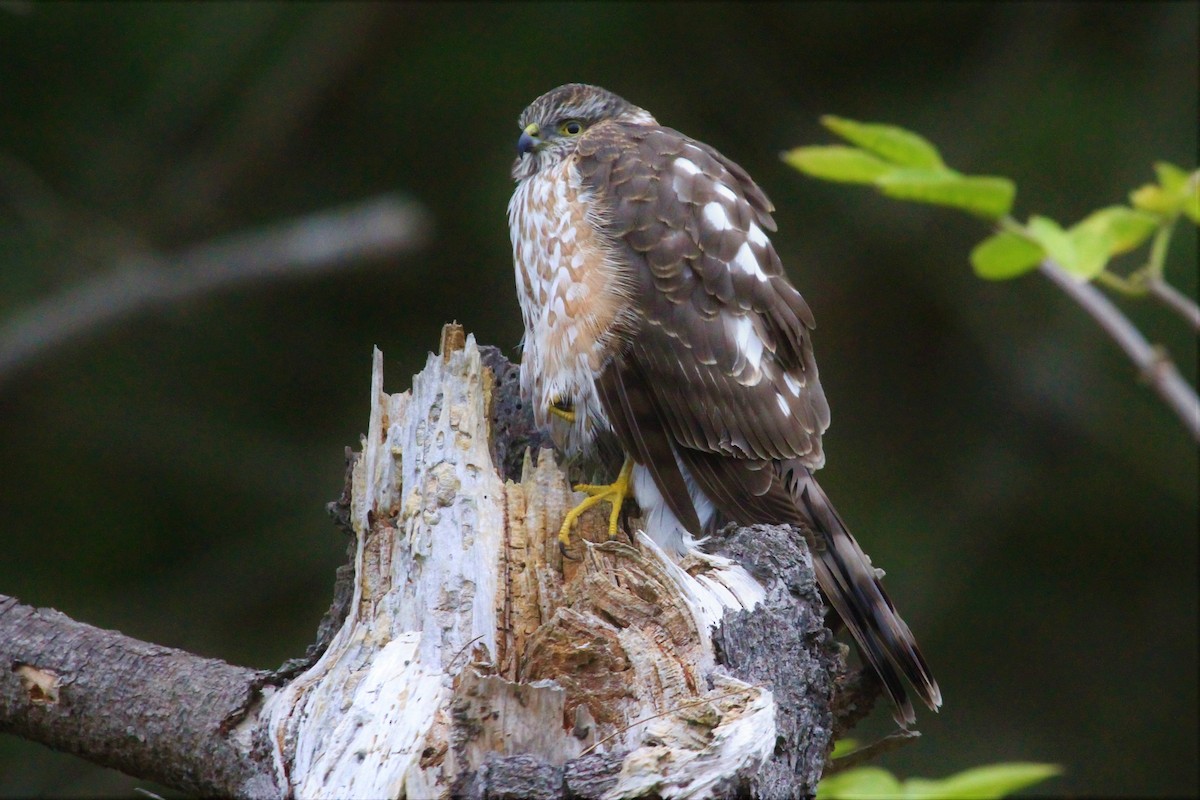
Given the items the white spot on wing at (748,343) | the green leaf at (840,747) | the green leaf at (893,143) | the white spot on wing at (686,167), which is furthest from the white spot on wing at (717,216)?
the green leaf at (840,747)

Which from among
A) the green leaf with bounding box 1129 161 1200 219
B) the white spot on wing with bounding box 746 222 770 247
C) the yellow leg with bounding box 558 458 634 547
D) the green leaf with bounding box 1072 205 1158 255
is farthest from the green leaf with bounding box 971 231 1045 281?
the yellow leg with bounding box 558 458 634 547

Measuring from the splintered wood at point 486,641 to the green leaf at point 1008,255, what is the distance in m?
0.82

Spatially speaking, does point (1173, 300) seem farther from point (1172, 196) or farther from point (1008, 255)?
point (1008, 255)

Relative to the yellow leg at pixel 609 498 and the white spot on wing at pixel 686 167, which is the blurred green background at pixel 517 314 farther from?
the yellow leg at pixel 609 498

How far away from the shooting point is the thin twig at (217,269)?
16.7 ft

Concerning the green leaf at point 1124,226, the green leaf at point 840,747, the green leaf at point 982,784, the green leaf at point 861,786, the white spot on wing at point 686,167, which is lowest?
the green leaf at point 982,784

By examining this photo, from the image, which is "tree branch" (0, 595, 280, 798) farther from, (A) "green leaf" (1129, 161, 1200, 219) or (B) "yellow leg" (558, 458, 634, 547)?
(A) "green leaf" (1129, 161, 1200, 219)

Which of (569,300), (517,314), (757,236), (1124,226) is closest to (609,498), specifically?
(569,300)

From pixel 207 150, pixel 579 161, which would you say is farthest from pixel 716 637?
pixel 207 150

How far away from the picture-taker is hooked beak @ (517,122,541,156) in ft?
12.3

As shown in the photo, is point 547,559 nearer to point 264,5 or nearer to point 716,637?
point 716,637

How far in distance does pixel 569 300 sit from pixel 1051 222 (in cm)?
115

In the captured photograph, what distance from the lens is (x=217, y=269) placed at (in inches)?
210

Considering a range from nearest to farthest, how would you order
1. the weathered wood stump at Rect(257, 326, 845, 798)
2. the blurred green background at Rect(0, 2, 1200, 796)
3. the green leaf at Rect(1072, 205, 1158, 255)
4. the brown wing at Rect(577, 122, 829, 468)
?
1. the weathered wood stump at Rect(257, 326, 845, 798)
2. the green leaf at Rect(1072, 205, 1158, 255)
3. the brown wing at Rect(577, 122, 829, 468)
4. the blurred green background at Rect(0, 2, 1200, 796)
